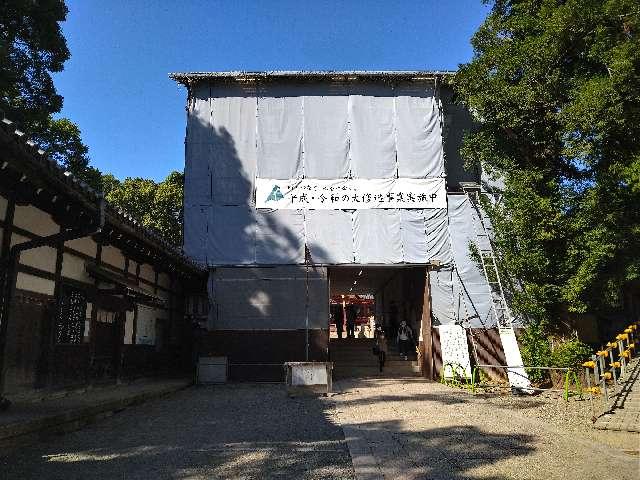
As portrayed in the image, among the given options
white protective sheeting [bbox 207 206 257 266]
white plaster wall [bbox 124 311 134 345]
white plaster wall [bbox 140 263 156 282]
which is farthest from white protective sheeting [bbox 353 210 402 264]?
white plaster wall [bbox 124 311 134 345]

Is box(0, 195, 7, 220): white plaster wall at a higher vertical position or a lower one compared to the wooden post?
higher

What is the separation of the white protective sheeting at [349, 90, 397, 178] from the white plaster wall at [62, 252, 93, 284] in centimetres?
931

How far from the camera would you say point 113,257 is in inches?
434

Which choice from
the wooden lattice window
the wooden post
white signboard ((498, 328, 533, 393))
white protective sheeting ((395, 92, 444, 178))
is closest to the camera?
the wooden lattice window

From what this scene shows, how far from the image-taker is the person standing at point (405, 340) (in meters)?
17.3

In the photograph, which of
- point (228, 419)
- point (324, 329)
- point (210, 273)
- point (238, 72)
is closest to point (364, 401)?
point (228, 419)

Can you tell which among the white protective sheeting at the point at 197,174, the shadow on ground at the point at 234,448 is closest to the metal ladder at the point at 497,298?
the shadow on ground at the point at 234,448

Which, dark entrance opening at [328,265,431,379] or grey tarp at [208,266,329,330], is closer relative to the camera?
grey tarp at [208,266,329,330]

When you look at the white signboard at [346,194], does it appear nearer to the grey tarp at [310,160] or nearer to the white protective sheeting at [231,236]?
the grey tarp at [310,160]

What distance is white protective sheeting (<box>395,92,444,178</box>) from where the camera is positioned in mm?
16297

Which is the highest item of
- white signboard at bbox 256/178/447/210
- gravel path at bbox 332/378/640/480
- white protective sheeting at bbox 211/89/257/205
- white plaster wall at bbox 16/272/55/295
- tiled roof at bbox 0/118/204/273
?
white protective sheeting at bbox 211/89/257/205

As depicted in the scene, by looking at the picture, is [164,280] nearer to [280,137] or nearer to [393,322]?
[280,137]

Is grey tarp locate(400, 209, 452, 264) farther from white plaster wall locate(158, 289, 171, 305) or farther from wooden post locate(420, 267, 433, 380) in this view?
white plaster wall locate(158, 289, 171, 305)

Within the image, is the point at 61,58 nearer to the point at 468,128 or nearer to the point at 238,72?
the point at 238,72
